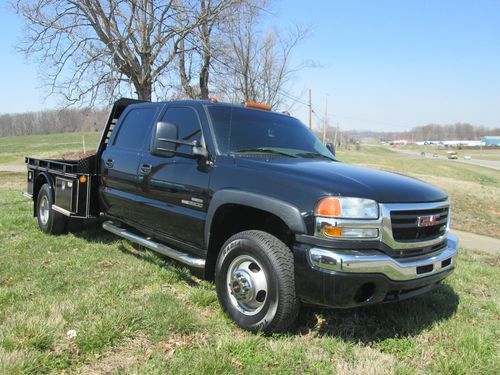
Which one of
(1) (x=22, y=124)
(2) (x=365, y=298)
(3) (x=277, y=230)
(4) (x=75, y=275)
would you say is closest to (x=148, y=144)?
(4) (x=75, y=275)

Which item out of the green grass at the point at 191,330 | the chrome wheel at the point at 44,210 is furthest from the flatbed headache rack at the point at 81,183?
the green grass at the point at 191,330

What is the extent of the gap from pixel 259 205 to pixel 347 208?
70 cm

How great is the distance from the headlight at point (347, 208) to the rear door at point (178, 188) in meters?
1.26

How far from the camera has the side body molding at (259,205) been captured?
125 inches

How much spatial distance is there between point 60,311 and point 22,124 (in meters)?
138

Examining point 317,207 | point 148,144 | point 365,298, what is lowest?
point 365,298

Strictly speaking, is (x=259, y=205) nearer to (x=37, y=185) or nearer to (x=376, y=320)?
(x=376, y=320)

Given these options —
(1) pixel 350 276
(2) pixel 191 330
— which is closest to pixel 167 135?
(2) pixel 191 330

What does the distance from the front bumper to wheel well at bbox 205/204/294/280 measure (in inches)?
25.8

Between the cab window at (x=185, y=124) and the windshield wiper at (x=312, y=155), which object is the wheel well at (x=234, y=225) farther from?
the windshield wiper at (x=312, y=155)

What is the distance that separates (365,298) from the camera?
317 cm

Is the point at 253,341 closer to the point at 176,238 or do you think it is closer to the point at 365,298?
the point at 365,298

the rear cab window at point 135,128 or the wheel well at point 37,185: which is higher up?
the rear cab window at point 135,128

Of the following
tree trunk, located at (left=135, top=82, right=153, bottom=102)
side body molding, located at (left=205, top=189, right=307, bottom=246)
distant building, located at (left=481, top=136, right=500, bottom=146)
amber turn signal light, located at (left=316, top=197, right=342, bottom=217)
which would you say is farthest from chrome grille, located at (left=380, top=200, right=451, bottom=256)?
distant building, located at (left=481, top=136, right=500, bottom=146)
